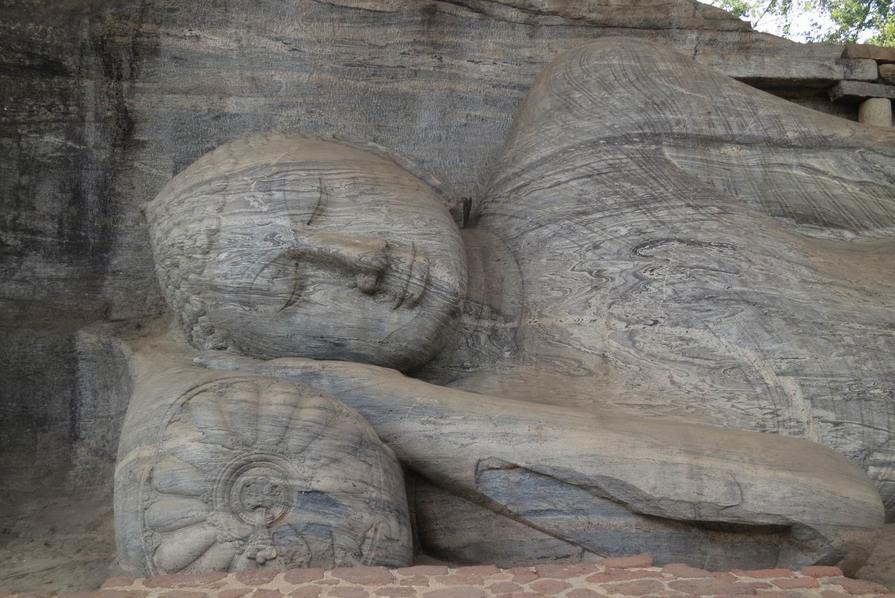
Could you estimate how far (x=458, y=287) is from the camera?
3029 mm

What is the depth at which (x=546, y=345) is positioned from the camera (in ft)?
10.5

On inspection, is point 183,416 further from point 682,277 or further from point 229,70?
point 229,70

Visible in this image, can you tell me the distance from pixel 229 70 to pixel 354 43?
1.73ft

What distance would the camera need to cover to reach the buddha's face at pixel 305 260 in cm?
288

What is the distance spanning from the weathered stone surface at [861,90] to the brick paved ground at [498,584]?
274cm

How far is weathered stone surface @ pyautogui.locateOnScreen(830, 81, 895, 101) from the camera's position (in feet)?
14.4

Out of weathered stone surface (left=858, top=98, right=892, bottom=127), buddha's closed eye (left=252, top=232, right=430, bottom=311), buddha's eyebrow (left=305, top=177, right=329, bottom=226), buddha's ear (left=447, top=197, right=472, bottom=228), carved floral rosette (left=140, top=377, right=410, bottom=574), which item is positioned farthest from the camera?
weathered stone surface (left=858, top=98, right=892, bottom=127)

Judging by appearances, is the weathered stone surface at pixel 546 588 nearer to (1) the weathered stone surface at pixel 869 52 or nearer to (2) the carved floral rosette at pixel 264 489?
(2) the carved floral rosette at pixel 264 489

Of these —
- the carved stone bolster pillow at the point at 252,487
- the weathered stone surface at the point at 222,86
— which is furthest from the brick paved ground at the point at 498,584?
the weathered stone surface at the point at 222,86

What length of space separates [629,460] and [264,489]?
917mm

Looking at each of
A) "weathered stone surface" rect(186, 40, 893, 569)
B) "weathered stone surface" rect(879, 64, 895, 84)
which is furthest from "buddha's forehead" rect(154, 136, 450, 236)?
"weathered stone surface" rect(879, 64, 895, 84)

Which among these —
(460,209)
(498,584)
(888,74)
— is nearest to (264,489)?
(498,584)

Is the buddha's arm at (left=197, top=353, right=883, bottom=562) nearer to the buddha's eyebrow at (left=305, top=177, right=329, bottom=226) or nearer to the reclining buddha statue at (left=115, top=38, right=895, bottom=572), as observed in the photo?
the reclining buddha statue at (left=115, top=38, right=895, bottom=572)

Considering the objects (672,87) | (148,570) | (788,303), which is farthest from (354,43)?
(148,570)
